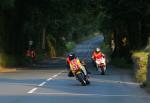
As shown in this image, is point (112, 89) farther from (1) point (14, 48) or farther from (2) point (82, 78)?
(1) point (14, 48)

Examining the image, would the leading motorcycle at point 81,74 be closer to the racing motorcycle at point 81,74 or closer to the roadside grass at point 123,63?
the racing motorcycle at point 81,74

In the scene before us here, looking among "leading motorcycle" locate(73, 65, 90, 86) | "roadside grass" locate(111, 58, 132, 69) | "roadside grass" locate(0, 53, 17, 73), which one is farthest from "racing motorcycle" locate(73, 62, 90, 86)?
"roadside grass" locate(111, 58, 132, 69)

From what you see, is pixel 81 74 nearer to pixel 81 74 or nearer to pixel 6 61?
pixel 81 74

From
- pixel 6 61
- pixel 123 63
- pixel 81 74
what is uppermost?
pixel 81 74

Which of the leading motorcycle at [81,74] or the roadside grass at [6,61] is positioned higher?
the leading motorcycle at [81,74]

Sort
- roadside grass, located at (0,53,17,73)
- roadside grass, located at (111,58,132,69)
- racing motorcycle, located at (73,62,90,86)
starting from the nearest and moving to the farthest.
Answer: racing motorcycle, located at (73,62,90,86)
roadside grass, located at (111,58,132,69)
roadside grass, located at (0,53,17,73)

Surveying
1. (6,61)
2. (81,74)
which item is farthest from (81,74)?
(6,61)

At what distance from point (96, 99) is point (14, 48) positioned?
1542 inches

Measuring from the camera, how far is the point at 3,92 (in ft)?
75.9

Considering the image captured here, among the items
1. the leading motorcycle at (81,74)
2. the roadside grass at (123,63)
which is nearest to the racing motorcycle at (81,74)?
the leading motorcycle at (81,74)

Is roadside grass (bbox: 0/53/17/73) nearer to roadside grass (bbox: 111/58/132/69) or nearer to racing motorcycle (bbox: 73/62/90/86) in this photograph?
roadside grass (bbox: 111/58/132/69)

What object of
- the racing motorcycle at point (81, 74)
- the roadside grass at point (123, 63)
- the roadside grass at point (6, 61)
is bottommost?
the roadside grass at point (123, 63)

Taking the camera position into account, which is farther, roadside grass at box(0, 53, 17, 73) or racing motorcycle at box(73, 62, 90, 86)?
roadside grass at box(0, 53, 17, 73)

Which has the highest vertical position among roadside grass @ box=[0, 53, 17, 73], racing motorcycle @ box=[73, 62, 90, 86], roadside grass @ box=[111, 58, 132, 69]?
racing motorcycle @ box=[73, 62, 90, 86]
